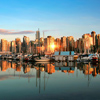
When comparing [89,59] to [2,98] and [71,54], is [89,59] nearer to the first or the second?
[71,54]

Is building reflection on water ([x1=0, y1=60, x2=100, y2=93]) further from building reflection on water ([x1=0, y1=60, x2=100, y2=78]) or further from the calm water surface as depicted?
the calm water surface

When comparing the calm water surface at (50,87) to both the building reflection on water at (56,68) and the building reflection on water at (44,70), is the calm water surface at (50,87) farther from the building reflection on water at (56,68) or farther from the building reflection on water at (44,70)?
the building reflection on water at (56,68)

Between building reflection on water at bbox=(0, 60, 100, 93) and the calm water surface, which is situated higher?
the calm water surface

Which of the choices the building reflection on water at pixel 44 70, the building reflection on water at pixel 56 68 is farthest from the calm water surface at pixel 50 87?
the building reflection on water at pixel 56 68

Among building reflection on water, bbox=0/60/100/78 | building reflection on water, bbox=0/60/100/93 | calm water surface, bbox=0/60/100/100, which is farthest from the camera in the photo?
building reflection on water, bbox=0/60/100/78

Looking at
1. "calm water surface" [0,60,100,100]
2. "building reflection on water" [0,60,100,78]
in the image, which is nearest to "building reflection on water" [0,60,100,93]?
"building reflection on water" [0,60,100,78]

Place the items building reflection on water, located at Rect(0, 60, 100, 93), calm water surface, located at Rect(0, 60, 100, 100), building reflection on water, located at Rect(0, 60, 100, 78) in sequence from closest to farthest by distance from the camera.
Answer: calm water surface, located at Rect(0, 60, 100, 100) → building reflection on water, located at Rect(0, 60, 100, 93) → building reflection on water, located at Rect(0, 60, 100, 78)

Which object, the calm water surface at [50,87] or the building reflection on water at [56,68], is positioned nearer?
the calm water surface at [50,87]

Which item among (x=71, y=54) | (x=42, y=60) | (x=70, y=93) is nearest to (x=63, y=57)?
(x=71, y=54)

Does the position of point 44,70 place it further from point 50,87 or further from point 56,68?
point 50,87

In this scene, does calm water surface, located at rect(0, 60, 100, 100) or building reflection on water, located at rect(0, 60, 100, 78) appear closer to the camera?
calm water surface, located at rect(0, 60, 100, 100)

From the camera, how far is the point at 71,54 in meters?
96.2

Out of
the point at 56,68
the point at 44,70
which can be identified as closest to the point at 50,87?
the point at 44,70

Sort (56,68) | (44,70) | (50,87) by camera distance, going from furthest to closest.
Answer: (56,68)
(44,70)
(50,87)
